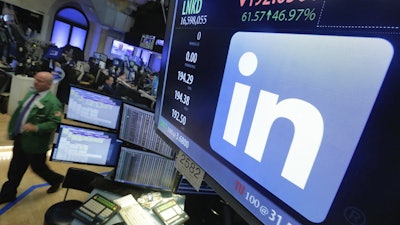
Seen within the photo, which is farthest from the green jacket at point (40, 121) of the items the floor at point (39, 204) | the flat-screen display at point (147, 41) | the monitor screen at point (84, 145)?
the flat-screen display at point (147, 41)

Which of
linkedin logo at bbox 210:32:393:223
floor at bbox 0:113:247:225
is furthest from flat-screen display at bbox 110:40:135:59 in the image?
linkedin logo at bbox 210:32:393:223

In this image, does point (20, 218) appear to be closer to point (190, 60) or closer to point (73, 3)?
point (190, 60)

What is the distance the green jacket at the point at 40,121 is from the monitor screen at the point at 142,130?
4.02 feet

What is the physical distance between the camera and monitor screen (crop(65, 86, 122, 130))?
2305mm

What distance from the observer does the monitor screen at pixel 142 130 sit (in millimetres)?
1919

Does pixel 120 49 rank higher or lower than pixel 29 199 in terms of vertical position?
higher

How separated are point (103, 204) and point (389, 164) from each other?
1742 mm

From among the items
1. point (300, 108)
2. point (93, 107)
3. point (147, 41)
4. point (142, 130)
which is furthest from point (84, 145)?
point (147, 41)

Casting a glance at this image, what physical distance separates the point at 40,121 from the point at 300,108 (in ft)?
9.53

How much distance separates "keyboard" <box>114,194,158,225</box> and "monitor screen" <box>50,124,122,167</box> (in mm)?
365

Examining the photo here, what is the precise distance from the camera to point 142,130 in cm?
195

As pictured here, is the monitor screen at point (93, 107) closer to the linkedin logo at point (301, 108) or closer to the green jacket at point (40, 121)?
the green jacket at point (40, 121)

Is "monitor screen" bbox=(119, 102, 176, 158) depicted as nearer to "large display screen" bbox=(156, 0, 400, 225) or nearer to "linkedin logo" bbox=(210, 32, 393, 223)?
"large display screen" bbox=(156, 0, 400, 225)

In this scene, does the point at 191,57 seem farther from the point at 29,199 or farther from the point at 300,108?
the point at 29,199
